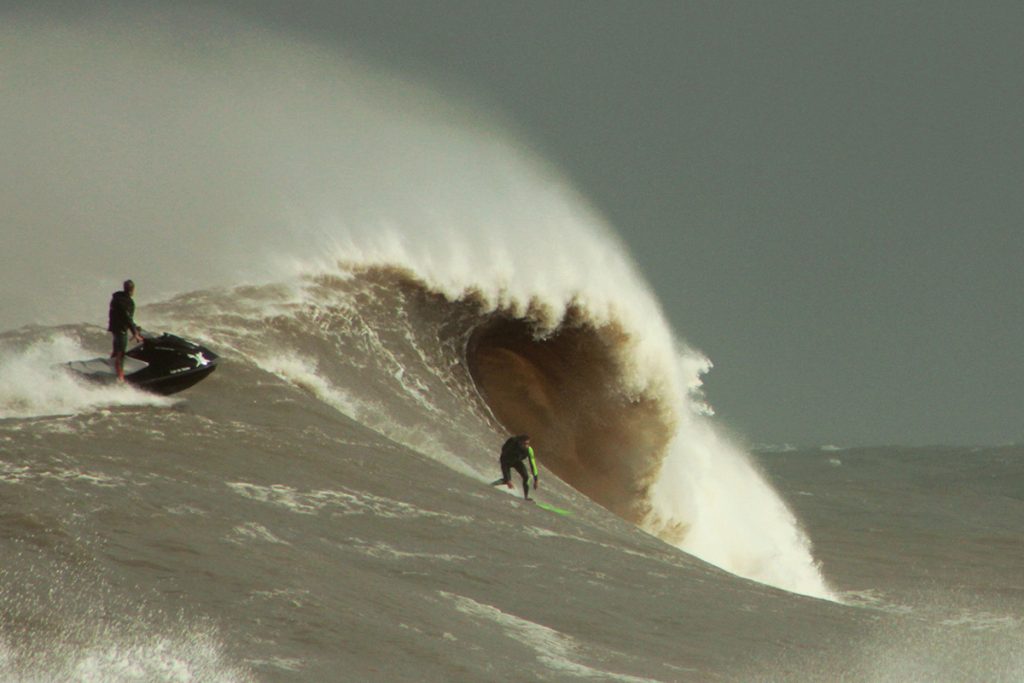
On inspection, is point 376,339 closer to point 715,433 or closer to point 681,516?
point 681,516

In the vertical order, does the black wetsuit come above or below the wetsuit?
above

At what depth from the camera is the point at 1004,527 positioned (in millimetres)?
29531

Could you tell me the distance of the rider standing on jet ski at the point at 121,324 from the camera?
13.3 metres

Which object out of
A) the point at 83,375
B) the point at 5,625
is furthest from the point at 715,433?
the point at 5,625

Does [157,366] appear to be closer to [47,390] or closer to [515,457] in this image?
[47,390]

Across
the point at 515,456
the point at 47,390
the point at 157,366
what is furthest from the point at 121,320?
the point at 515,456

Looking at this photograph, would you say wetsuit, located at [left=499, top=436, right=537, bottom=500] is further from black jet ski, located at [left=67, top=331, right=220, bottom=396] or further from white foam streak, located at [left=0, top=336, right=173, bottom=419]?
white foam streak, located at [left=0, top=336, right=173, bottom=419]

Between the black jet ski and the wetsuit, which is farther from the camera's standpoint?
the wetsuit

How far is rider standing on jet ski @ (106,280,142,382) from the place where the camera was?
1329cm

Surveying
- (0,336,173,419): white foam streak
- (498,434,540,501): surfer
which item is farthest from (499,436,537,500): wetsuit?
(0,336,173,419): white foam streak

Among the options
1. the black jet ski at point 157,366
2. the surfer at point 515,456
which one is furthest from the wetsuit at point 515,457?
the black jet ski at point 157,366

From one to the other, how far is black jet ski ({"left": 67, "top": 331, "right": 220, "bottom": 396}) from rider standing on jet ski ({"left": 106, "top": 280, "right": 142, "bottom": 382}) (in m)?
0.13

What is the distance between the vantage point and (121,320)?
13.3 m

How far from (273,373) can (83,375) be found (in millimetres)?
2928
